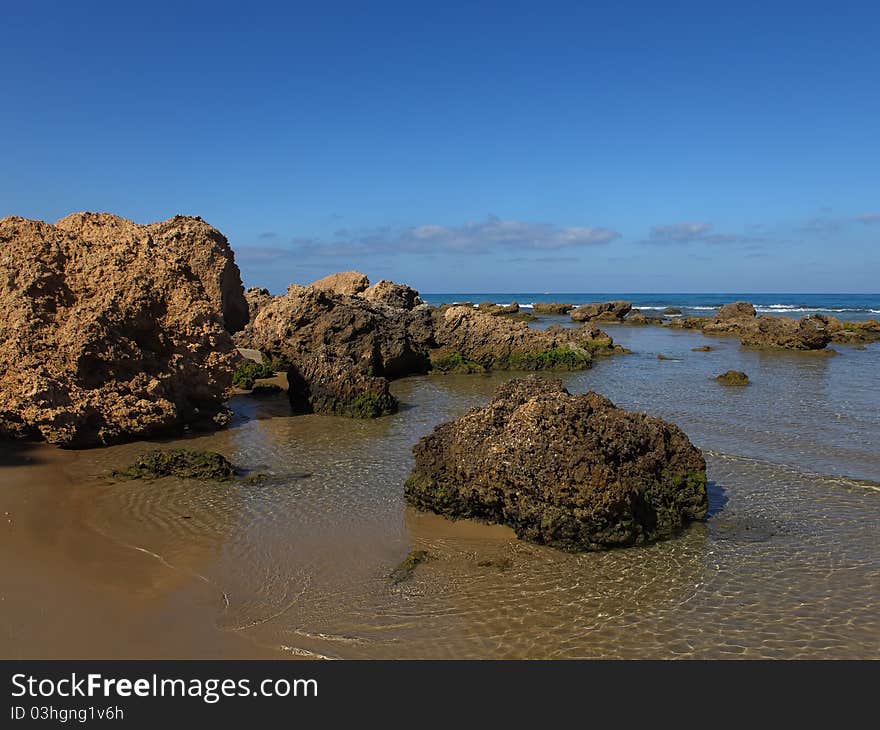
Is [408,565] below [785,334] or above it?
below

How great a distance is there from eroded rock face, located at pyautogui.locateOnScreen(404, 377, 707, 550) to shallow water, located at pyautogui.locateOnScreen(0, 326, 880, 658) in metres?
0.27

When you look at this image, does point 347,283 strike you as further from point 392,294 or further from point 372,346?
point 372,346

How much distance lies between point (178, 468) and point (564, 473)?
542cm

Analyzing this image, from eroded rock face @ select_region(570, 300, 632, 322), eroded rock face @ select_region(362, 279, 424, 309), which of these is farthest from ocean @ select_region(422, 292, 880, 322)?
eroded rock face @ select_region(362, 279, 424, 309)

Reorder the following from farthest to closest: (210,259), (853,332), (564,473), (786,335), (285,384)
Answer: (853,332) → (786,335) → (210,259) → (285,384) → (564,473)

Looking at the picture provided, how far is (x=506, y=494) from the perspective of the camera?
7309mm

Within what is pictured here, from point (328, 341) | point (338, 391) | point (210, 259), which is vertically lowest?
point (338, 391)

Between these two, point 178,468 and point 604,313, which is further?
point 604,313

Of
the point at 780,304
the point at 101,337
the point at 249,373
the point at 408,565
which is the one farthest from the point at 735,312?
the point at 780,304

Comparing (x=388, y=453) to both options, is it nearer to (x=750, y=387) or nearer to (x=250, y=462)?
(x=250, y=462)

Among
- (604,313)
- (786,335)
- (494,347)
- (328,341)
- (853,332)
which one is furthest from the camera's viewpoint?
(604,313)

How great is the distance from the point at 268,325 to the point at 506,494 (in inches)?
568

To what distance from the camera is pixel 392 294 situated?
2778 cm
